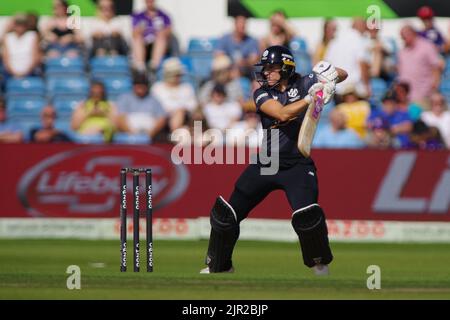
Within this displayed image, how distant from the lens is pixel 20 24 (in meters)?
16.7

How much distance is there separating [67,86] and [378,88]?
14.0ft

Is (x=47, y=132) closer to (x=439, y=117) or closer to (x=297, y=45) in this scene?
(x=297, y=45)

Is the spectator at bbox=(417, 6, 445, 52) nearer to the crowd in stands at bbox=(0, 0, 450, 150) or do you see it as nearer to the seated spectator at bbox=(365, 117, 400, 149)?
the crowd in stands at bbox=(0, 0, 450, 150)

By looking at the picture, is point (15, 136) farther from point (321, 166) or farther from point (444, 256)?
point (444, 256)

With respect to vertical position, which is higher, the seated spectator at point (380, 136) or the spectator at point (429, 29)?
the spectator at point (429, 29)

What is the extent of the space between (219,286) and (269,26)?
9.14m

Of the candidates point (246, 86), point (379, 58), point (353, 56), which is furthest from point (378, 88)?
point (246, 86)

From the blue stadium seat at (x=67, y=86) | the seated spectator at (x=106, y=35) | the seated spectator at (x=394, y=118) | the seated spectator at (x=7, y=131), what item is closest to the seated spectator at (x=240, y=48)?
the seated spectator at (x=106, y=35)

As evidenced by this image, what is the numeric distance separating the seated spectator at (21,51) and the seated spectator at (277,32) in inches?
124

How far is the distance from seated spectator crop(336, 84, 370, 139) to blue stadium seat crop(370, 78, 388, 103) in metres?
0.71

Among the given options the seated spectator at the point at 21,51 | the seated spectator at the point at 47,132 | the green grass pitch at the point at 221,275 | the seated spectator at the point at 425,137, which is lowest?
the green grass pitch at the point at 221,275

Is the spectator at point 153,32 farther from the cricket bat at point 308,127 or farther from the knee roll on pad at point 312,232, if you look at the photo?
the knee roll on pad at point 312,232

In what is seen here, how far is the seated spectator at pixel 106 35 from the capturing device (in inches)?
663

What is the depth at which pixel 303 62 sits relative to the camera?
16406 mm
